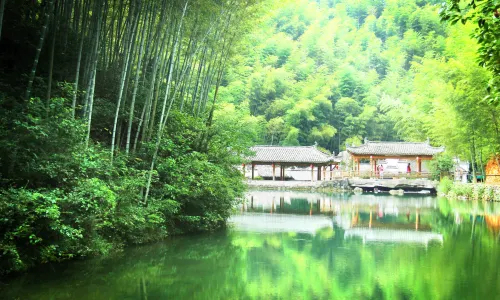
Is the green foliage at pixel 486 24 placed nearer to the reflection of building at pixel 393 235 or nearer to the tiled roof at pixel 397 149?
the reflection of building at pixel 393 235

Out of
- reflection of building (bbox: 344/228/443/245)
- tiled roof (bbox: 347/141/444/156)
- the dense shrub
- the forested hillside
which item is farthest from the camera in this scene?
tiled roof (bbox: 347/141/444/156)

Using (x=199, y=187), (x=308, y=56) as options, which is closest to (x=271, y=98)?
(x=308, y=56)

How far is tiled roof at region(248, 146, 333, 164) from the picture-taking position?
29844 millimetres

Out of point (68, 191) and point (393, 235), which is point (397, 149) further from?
point (68, 191)

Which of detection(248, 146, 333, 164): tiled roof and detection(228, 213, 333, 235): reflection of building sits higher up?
detection(248, 146, 333, 164): tiled roof

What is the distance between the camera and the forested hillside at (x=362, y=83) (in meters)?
19.5

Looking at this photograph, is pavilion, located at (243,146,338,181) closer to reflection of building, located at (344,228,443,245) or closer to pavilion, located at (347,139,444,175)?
pavilion, located at (347,139,444,175)

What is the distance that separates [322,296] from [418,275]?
2.02 metres

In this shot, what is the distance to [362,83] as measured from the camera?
165 feet

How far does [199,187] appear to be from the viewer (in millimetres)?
9211

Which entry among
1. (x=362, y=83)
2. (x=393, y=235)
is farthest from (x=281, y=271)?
(x=362, y=83)

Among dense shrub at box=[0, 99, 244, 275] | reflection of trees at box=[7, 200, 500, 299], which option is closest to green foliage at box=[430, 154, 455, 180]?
reflection of trees at box=[7, 200, 500, 299]

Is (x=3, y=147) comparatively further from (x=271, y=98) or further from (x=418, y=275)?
(x=271, y=98)

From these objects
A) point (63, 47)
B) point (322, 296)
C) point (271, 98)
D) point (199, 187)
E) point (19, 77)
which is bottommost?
point (322, 296)
